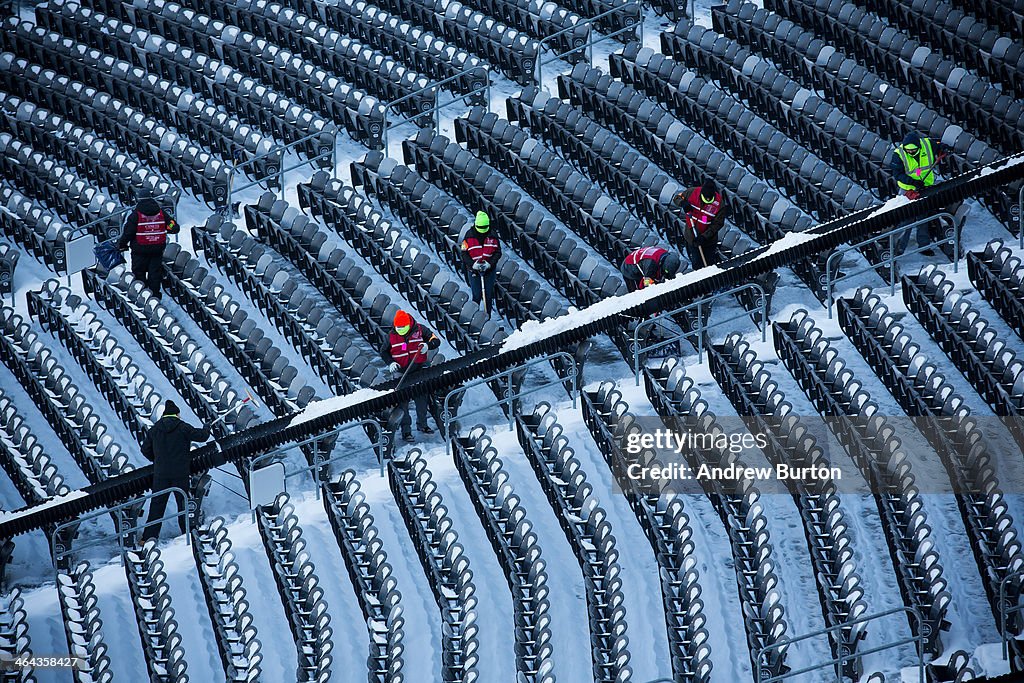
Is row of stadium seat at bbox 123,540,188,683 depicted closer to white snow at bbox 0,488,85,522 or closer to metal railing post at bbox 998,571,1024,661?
white snow at bbox 0,488,85,522

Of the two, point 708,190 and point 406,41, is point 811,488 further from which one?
point 406,41

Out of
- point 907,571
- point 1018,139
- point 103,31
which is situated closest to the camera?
point 907,571

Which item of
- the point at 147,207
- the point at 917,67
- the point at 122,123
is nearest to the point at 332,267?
the point at 147,207

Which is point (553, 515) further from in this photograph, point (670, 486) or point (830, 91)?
point (830, 91)

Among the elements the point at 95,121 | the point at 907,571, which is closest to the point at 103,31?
the point at 95,121

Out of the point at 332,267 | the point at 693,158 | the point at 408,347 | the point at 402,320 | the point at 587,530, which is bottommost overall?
the point at 587,530

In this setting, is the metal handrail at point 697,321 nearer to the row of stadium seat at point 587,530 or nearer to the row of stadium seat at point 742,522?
the row of stadium seat at point 742,522
